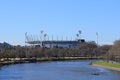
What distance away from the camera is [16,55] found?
413 feet

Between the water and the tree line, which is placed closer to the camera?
the water

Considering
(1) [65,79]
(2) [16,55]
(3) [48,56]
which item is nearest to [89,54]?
(3) [48,56]

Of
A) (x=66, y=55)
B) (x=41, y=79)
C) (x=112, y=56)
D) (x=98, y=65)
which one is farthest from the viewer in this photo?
(x=66, y=55)

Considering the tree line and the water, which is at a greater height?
the tree line

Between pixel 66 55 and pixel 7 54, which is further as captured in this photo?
pixel 66 55

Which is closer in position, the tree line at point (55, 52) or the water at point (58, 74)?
the water at point (58, 74)

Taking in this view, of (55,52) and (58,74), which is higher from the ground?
(55,52)

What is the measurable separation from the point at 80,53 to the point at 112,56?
59260mm

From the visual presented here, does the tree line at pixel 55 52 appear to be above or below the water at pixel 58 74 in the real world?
above

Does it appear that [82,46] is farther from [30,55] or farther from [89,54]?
[30,55]

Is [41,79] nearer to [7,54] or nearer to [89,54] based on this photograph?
[7,54]

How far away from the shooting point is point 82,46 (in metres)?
169

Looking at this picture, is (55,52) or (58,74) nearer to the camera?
(58,74)

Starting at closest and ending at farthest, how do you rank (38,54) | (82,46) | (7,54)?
(7,54)
(38,54)
(82,46)
